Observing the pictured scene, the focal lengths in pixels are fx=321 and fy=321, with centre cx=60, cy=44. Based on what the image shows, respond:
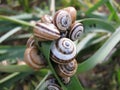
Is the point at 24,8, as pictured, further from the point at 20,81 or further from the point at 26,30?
the point at 20,81

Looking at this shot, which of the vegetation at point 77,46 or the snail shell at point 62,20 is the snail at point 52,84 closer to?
the vegetation at point 77,46

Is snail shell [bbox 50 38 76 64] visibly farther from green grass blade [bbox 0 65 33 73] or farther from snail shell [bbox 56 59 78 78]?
green grass blade [bbox 0 65 33 73]

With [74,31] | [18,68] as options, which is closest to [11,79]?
[18,68]

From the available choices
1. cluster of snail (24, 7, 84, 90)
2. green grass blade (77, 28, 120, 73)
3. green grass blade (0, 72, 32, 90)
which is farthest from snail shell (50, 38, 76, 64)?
green grass blade (0, 72, 32, 90)


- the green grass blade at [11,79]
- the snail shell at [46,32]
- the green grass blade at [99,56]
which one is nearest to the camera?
the snail shell at [46,32]

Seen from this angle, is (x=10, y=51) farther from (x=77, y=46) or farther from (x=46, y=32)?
(x=46, y=32)

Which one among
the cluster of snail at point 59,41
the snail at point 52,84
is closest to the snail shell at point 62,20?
the cluster of snail at point 59,41

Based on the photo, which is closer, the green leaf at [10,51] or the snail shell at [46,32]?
the snail shell at [46,32]
